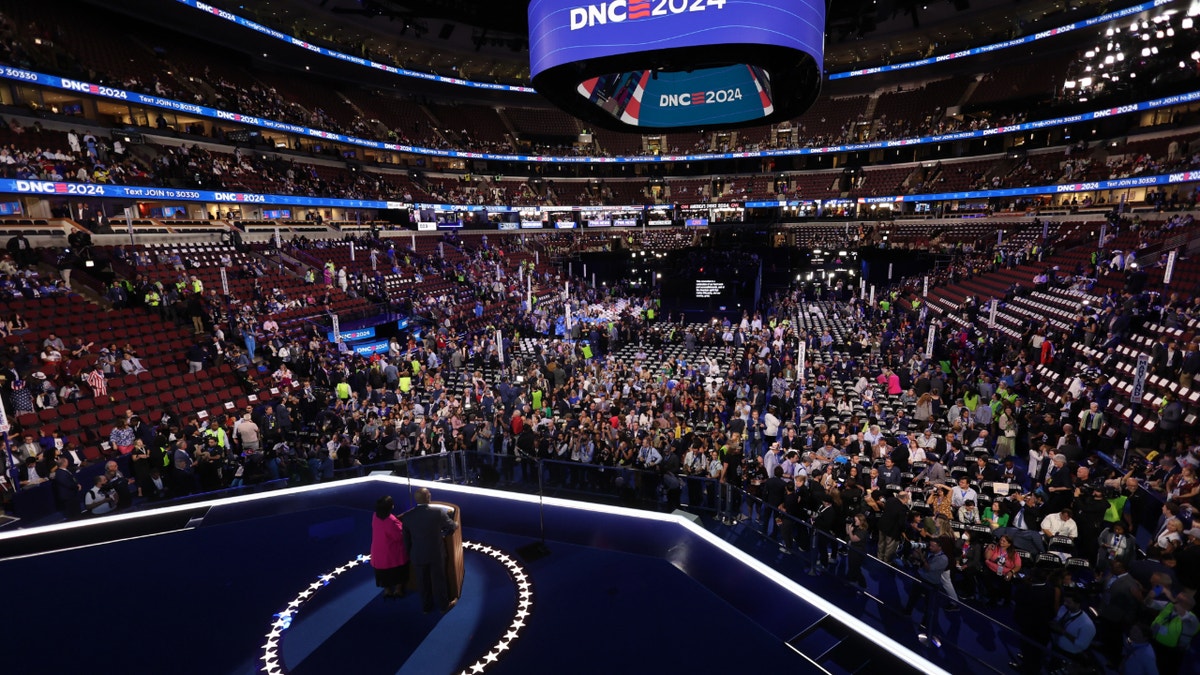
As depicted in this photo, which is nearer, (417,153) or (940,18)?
(940,18)

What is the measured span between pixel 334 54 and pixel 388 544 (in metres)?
38.1

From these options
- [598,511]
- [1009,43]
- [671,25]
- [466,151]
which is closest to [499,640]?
[598,511]

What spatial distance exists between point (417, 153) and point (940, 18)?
39497 millimetres

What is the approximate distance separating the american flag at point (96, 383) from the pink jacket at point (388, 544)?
10923 millimetres

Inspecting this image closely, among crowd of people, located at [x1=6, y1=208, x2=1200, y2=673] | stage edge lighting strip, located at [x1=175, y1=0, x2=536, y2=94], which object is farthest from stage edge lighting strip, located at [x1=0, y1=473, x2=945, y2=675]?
stage edge lighting strip, located at [x1=175, y1=0, x2=536, y2=94]

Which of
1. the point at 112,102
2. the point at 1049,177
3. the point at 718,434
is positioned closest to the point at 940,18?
the point at 1049,177

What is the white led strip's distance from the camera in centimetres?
471

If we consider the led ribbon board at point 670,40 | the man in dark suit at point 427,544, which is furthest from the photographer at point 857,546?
the led ribbon board at point 670,40

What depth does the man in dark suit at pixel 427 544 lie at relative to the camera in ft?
17.1

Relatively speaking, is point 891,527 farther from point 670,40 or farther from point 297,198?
point 297,198

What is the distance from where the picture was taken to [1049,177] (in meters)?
33.0

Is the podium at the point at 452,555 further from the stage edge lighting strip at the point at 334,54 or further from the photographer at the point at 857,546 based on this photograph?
the stage edge lighting strip at the point at 334,54

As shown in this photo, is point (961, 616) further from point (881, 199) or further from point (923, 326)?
point (881, 199)

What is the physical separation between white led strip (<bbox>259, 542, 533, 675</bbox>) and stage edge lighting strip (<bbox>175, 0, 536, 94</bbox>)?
28688 millimetres
